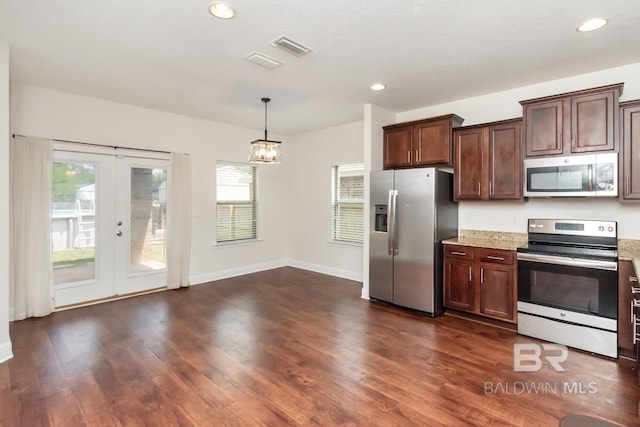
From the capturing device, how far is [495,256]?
359 cm

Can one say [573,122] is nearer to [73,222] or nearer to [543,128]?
[543,128]

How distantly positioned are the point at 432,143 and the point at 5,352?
4.97m

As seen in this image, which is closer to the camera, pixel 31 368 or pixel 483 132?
pixel 31 368

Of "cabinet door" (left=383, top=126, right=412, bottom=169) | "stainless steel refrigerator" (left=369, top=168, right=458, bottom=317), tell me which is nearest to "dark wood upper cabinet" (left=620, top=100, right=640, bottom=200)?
"stainless steel refrigerator" (left=369, top=168, right=458, bottom=317)

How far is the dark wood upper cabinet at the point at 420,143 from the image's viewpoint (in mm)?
4196

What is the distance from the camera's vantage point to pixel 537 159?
347 centimetres

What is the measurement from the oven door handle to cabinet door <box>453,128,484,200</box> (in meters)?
0.92

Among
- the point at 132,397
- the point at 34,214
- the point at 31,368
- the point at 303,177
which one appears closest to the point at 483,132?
the point at 303,177

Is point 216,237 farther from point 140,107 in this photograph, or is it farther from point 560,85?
point 560,85

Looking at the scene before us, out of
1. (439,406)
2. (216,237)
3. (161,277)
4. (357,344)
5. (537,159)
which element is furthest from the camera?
(216,237)

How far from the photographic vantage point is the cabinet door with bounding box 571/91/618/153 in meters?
3.06

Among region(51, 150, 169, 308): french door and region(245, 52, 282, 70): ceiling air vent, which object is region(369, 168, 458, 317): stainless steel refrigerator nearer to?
region(245, 52, 282, 70): ceiling air vent

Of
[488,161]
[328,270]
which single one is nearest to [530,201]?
[488,161]

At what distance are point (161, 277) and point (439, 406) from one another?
440 centimetres
